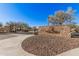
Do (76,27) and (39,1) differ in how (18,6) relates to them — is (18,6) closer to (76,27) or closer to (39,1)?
(39,1)

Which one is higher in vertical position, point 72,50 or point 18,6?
point 18,6

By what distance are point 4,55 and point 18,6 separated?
35.2 inches

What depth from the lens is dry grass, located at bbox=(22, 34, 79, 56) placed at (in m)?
4.65

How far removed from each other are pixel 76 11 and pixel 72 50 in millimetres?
686

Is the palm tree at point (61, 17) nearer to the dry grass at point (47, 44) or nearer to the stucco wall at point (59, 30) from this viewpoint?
the stucco wall at point (59, 30)

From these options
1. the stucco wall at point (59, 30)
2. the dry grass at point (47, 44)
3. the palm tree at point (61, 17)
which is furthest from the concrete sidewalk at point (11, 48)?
the palm tree at point (61, 17)

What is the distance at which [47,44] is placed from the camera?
185 inches

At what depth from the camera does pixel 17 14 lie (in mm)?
4664

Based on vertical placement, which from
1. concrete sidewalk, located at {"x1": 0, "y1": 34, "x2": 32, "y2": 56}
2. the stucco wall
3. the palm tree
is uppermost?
the palm tree

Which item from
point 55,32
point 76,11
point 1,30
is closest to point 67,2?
point 76,11

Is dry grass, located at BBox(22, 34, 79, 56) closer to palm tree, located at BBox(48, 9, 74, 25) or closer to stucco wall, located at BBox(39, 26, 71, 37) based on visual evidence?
stucco wall, located at BBox(39, 26, 71, 37)

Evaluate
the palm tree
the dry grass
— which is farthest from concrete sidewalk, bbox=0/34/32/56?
the palm tree

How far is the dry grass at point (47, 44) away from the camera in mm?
4652

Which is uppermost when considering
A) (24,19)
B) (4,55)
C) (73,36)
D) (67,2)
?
(67,2)
